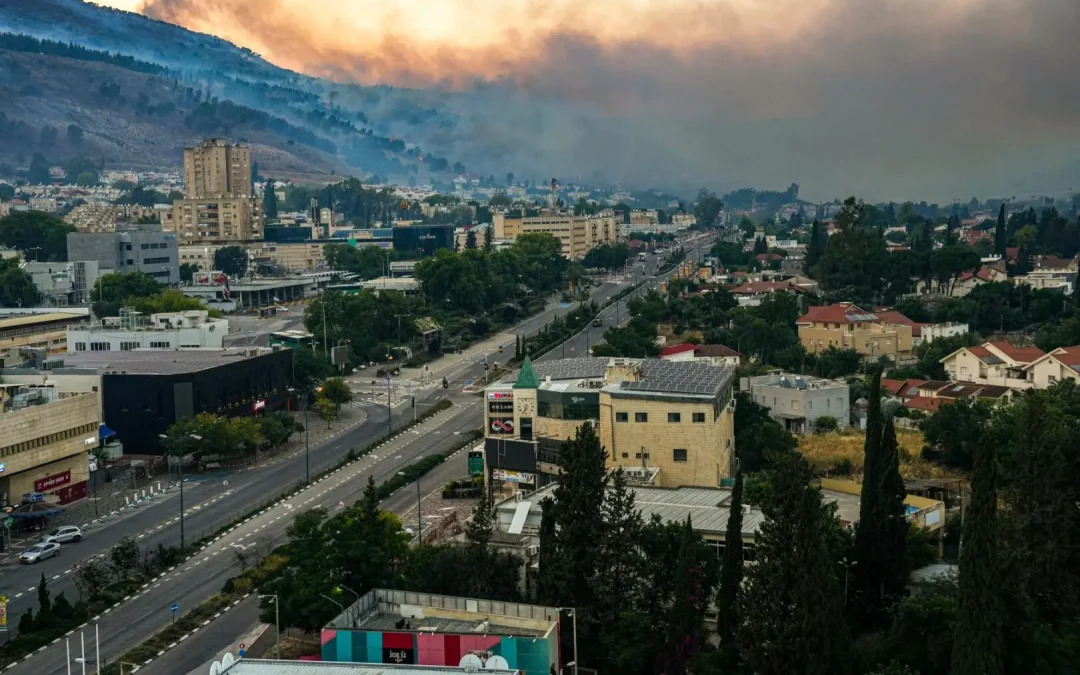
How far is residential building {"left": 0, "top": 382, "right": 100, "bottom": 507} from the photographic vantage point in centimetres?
3509

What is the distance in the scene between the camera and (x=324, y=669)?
19.3 meters

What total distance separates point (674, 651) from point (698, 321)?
49149mm

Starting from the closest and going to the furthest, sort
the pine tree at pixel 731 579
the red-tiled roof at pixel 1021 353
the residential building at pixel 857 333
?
the pine tree at pixel 731 579 → the red-tiled roof at pixel 1021 353 → the residential building at pixel 857 333

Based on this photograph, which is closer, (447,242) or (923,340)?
(923,340)

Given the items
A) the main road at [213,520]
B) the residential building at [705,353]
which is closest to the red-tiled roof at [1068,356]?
the residential building at [705,353]

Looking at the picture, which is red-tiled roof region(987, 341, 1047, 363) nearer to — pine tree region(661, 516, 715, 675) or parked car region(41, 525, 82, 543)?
pine tree region(661, 516, 715, 675)

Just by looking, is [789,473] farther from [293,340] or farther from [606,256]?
[606,256]

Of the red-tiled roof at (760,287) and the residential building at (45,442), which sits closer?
the residential building at (45,442)

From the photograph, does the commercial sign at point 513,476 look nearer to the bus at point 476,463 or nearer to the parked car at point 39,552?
the bus at point 476,463

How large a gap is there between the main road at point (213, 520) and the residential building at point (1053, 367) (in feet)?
67.2

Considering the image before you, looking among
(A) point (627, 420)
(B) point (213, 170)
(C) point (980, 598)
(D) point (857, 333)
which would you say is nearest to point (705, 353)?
(D) point (857, 333)

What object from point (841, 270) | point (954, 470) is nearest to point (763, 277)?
point (841, 270)

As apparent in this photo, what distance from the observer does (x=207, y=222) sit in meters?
117

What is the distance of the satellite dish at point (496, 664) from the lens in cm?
1943
